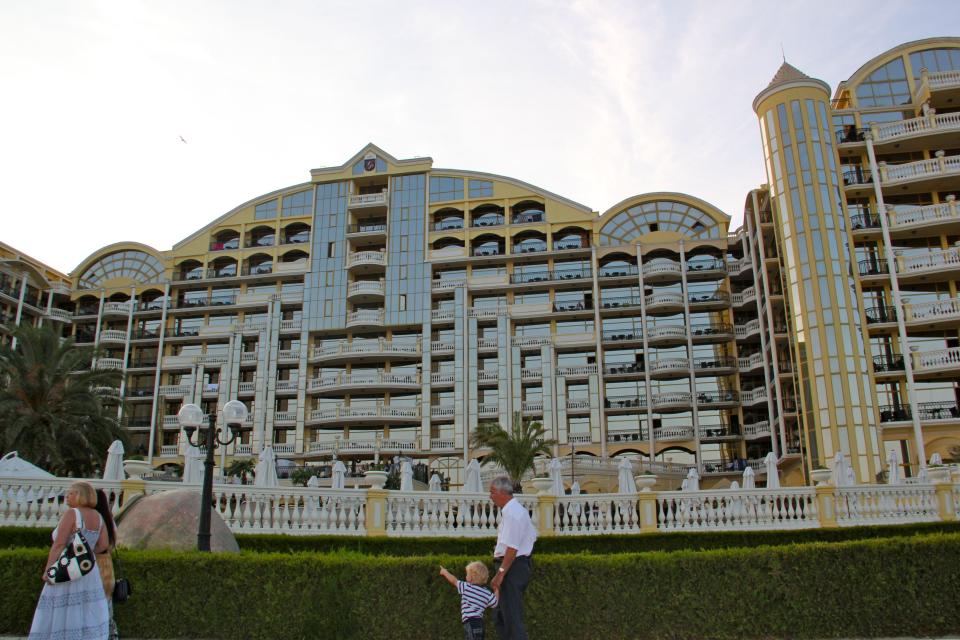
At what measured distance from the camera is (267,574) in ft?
29.7

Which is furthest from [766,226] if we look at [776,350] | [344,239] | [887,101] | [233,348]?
[233,348]

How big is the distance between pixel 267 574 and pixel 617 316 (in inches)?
1869

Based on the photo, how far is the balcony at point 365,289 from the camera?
55.8 meters

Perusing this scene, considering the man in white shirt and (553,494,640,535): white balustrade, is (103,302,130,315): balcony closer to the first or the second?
(553,494,640,535): white balustrade

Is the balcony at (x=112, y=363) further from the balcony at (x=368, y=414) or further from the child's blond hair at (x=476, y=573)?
the child's blond hair at (x=476, y=573)

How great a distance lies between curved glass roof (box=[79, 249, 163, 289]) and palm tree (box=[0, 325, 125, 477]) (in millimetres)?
25864

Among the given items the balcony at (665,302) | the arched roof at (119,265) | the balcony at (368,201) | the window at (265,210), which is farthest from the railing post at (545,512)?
the arched roof at (119,265)

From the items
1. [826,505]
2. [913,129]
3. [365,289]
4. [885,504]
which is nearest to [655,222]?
[913,129]

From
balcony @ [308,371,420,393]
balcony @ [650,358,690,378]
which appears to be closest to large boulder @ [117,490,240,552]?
balcony @ [308,371,420,393]

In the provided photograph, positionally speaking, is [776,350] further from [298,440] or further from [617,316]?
[298,440]

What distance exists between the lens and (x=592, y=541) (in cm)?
1562

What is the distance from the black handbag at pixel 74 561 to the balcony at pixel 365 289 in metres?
48.6

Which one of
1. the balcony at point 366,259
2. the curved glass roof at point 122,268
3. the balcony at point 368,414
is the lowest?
the balcony at point 368,414

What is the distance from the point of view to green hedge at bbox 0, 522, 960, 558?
14164 mm
